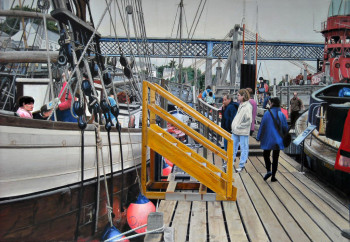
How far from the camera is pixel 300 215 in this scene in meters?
Result: 3.81

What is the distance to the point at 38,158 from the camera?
309 centimetres

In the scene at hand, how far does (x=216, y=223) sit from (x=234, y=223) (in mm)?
190

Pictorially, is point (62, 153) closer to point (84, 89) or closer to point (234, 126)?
point (84, 89)

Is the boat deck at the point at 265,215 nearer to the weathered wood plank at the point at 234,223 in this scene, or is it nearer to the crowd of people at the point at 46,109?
the weathered wood plank at the point at 234,223

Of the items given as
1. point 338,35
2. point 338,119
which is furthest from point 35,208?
point 338,35

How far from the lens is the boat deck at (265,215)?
326 cm

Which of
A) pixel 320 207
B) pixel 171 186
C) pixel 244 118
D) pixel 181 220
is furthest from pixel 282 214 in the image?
pixel 244 118

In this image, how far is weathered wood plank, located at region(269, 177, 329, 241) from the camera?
3246 millimetres

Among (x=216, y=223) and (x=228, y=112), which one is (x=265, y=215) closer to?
(x=216, y=223)

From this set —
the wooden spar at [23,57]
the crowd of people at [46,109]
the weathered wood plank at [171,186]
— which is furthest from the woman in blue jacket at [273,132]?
the wooden spar at [23,57]

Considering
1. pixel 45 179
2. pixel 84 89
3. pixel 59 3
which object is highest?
pixel 59 3

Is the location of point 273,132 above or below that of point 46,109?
below

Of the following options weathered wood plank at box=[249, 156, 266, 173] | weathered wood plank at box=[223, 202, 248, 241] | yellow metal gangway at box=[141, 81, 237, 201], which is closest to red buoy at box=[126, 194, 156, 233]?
yellow metal gangway at box=[141, 81, 237, 201]

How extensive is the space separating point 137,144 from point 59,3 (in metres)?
2.44
